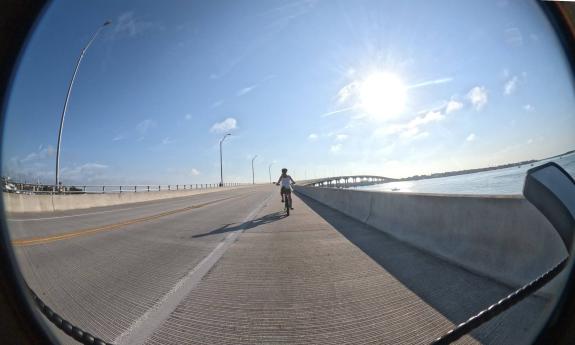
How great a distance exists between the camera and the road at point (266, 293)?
2.33m

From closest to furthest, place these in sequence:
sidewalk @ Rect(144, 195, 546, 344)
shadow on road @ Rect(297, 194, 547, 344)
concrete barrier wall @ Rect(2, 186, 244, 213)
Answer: shadow on road @ Rect(297, 194, 547, 344) → sidewalk @ Rect(144, 195, 546, 344) → concrete barrier wall @ Rect(2, 186, 244, 213)

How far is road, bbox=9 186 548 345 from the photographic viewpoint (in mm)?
2334

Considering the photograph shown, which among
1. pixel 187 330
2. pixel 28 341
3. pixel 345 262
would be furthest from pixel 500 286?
pixel 28 341

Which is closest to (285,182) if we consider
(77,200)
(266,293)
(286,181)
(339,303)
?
(286,181)

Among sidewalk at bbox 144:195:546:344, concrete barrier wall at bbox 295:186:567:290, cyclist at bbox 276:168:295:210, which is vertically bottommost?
sidewalk at bbox 144:195:546:344

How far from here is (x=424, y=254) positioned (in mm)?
4727

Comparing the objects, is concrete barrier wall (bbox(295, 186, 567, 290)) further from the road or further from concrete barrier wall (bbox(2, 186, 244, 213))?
concrete barrier wall (bbox(2, 186, 244, 213))

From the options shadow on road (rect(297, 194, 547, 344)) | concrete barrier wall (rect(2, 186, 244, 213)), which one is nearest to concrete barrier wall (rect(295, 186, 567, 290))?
shadow on road (rect(297, 194, 547, 344))

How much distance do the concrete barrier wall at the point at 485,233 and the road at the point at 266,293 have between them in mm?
245

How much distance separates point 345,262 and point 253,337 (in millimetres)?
2586

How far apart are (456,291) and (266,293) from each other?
2.24 meters

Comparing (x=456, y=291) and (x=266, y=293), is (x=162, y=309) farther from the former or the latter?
(x=456, y=291)

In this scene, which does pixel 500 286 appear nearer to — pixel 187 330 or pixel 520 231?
pixel 520 231

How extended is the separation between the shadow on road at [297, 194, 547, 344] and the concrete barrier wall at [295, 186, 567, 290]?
0.19 m
